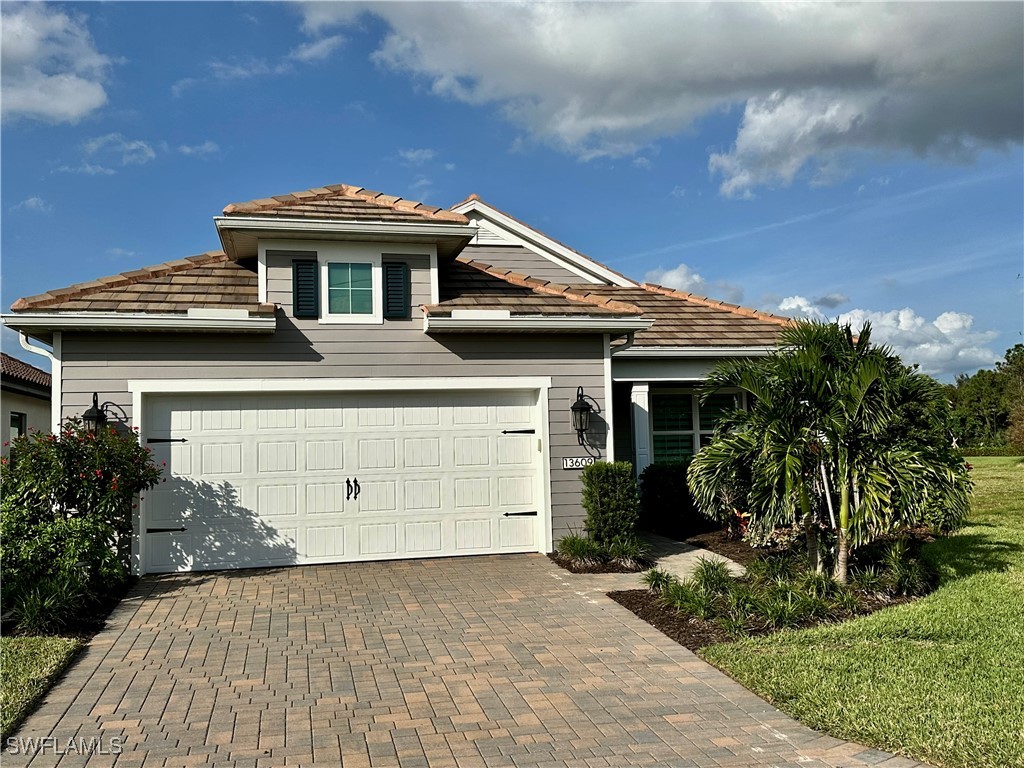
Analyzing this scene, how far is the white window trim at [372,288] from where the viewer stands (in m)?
10.3

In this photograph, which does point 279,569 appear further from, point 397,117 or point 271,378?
point 397,117

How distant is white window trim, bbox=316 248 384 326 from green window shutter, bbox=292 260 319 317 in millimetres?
101

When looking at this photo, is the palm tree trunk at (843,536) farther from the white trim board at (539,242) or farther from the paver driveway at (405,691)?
the white trim board at (539,242)

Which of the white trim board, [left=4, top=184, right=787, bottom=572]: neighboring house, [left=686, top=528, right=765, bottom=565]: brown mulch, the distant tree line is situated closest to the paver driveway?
[left=4, top=184, right=787, bottom=572]: neighboring house

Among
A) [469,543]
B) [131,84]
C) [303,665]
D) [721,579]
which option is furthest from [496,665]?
[131,84]

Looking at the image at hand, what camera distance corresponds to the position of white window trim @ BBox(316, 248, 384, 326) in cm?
1030

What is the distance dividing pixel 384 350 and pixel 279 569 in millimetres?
3066

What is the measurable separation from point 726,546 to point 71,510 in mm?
8389

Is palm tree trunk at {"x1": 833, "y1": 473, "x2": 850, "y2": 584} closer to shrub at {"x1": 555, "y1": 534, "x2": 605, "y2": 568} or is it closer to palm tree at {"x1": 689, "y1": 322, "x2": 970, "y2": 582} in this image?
palm tree at {"x1": 689, "y1": 322, "x2": 970, "y2": 582}

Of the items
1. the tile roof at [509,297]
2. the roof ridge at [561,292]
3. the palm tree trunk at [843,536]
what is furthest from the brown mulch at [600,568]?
the roof ridge at [561,292]

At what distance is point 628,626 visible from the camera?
7156 millimetres

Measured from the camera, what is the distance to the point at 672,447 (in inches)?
590

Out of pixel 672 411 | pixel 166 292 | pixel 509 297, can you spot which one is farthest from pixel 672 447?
pixel 166 292

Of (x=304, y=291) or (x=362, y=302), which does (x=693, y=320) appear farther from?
(x=304, y=291)
